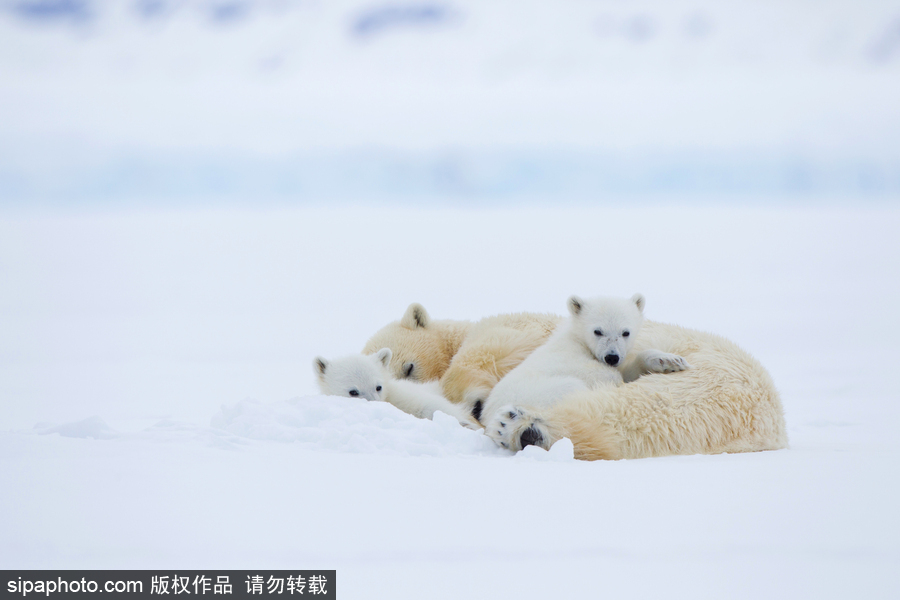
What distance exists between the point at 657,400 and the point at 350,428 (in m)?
1.38

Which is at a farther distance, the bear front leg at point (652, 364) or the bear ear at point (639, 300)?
the bear ear at point (639, 300)

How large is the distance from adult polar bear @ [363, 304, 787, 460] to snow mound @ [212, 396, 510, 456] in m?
0.28

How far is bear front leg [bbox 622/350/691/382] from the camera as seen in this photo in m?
3.82

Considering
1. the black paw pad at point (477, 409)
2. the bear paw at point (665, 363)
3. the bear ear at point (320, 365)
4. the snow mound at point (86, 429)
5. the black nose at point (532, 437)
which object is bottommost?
the black nose at point (532, 437)

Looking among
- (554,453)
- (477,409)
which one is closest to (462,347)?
(477,409)

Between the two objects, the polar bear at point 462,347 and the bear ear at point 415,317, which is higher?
the bear ear at point 415,317

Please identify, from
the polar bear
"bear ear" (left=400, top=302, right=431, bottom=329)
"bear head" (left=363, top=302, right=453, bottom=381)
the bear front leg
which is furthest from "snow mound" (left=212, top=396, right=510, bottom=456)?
"bear ear" (left=400, top=302, right=431, bottom=329)

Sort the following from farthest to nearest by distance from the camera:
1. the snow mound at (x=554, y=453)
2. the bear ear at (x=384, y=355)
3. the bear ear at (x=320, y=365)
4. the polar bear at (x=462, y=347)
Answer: the polar bear at (x=462, y=347)
the bear ear at (x=384, y=355)
the bear ear at (x=320, y=365)
the snow mound at (x=554, y=453)

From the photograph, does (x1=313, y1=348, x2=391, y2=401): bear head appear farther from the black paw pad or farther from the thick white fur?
the thick white fur

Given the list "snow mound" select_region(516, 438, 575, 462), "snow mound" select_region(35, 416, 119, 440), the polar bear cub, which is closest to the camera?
"snow mound" select_region(516, 438, 575, 462)

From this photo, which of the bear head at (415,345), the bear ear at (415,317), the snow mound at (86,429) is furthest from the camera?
the bear ear at (415,317)

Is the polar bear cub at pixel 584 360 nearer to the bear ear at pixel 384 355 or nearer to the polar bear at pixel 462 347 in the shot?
the polar bear at pixel 462 347

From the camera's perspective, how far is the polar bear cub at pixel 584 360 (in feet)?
11.6

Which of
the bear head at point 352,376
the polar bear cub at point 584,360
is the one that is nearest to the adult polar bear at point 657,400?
the polar bear cub at point 584,360
